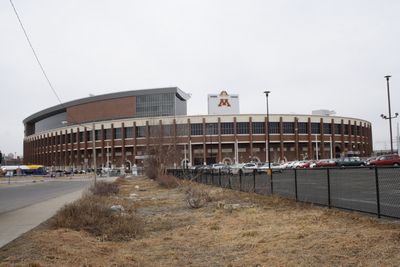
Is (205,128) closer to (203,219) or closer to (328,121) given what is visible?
(328,121)

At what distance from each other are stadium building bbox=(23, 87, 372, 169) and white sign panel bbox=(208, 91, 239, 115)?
25cm

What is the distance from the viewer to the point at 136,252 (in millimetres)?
8492

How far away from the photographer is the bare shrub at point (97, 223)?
34.3 feet

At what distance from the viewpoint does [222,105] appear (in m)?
104

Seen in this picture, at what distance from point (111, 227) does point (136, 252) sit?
252 cm

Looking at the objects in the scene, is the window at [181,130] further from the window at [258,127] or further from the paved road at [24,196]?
the paved road at [24,196]

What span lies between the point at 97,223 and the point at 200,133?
92.1 m

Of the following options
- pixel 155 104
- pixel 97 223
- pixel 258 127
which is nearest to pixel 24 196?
pixel 97 223

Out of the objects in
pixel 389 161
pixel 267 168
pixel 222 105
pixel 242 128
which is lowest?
pixel 267 168

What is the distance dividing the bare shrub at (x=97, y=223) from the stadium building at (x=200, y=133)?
258 feet

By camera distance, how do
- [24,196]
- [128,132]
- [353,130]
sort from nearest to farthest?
[24,196]
[128,132]
[353,130]

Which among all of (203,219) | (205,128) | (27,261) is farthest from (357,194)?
(205,128)

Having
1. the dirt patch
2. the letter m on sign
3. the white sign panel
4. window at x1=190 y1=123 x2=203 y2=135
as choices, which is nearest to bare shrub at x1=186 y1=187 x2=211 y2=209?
the dirt patch

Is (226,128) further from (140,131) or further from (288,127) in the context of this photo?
(140,131)
